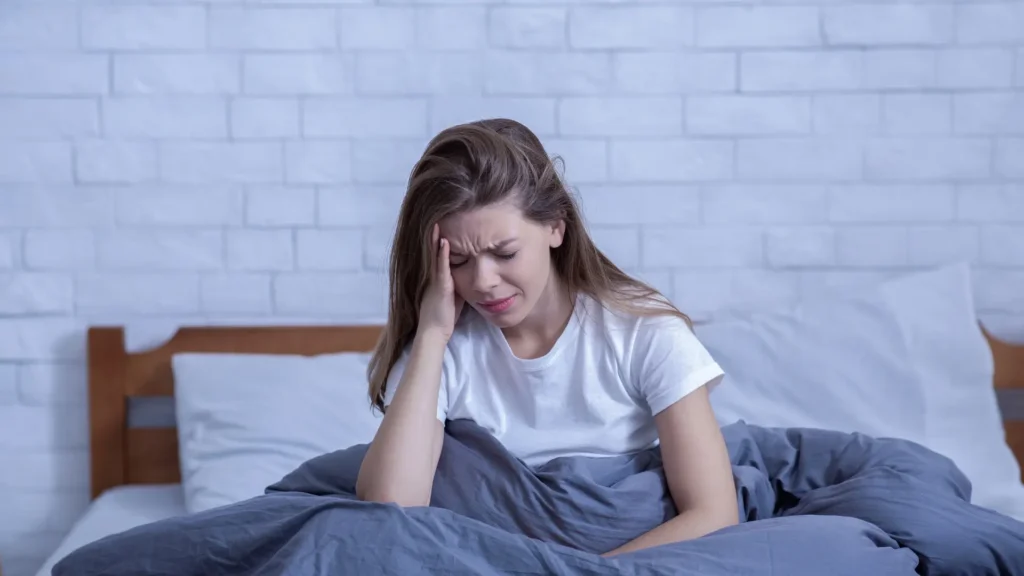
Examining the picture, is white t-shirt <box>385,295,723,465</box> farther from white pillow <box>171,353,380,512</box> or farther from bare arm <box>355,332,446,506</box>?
white pillow <box>171,353,380,512</box>

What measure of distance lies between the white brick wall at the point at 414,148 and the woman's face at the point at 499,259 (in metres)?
0.86

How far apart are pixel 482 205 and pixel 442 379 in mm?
289

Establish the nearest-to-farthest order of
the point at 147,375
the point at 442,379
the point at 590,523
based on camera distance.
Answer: the point at 590,523 → the point at 442,379 → the point at 147,375

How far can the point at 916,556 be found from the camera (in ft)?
4.05

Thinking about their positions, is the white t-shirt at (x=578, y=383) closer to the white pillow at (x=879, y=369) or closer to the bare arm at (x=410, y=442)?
the bare arm at (x=410, y=442)

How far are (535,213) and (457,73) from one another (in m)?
0.92

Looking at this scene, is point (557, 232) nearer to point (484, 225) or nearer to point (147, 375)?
point (484, 225)

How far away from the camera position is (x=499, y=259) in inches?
54.6

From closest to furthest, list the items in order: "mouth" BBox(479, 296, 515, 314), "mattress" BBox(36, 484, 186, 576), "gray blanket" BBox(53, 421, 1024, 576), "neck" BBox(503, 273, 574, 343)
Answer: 1. "gray blanket" BBox(53, 421, 1024, 576)
2. "mouth" BBox(479, 296, 515, 314)
3. "neck" BBox(503, 273, 574, 343)
4. "mattress" BBox(36, 484, 186, 576)

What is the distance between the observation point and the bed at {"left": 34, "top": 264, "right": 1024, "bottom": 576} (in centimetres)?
220

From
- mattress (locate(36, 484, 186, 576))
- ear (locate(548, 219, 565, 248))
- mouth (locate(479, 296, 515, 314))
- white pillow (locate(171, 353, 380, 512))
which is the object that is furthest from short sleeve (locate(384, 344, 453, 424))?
mattress (locate(36, 484, 186, 576))

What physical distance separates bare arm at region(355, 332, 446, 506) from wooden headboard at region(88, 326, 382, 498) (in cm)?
81

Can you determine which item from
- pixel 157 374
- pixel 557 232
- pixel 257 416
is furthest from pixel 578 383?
pixel 157 374

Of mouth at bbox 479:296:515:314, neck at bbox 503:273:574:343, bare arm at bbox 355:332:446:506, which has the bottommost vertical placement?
bare arm at bbox 355:332:446:506
